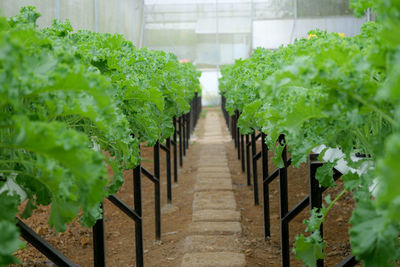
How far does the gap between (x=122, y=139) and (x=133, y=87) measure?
0.58 meters

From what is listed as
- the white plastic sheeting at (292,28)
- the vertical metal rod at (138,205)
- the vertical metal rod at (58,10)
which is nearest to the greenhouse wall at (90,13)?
the vertical metal rod at (58,10)

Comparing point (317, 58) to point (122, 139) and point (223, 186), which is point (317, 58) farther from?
point (223, 186)

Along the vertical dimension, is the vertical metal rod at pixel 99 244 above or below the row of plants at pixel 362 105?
below

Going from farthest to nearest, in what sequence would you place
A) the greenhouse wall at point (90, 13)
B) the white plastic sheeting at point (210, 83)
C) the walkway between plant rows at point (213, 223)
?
the white plastic sheeting at point (210, 83)
the greenhouse wall at point (90, 13)
the walkway between plant rows at point (213, 223)

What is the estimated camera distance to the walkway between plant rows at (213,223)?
4.12 meters

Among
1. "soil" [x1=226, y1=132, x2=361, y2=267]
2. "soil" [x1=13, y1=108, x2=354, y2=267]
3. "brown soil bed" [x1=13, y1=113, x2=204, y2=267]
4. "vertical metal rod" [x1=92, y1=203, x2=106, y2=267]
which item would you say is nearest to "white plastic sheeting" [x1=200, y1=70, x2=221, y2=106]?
"soil" [x1=226, y1=132, x2=361, y2=267]

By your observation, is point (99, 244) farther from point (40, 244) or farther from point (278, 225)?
point (278, 225)

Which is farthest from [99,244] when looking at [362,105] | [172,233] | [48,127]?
[172,233]

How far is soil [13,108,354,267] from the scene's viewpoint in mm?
4434

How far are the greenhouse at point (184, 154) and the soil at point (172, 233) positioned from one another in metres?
0.02

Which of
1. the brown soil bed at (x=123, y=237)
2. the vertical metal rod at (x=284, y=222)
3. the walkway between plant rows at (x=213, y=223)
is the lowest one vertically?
the brown soil bed at (x=123, y=237)

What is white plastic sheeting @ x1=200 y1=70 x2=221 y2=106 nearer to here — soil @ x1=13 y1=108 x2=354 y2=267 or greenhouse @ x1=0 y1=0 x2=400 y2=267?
greenhouse @ x1=0 y1=0 x2=400 y2=267

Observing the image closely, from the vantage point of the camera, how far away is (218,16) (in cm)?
1978

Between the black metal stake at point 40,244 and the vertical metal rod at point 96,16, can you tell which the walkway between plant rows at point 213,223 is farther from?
the vertical metal rod at point 96,16
